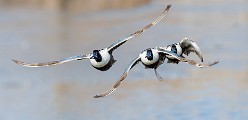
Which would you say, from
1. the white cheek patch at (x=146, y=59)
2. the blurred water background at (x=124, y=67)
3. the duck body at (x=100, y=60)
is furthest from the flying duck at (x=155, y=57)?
the blurred water background at (x=124, y=67)

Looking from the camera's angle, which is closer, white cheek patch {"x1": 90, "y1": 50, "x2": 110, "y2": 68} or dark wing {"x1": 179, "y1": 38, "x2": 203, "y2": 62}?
white cheek patch {"x1": 90, "y1": 50, "x2": 110, "y2": 68}

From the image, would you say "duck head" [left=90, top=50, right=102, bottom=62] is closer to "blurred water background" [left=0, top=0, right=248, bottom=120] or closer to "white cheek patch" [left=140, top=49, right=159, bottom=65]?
"white cheek patch" [left=140, top=49, right=159, bottom=65]

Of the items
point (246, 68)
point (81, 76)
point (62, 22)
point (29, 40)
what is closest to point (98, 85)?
point (81, 76)

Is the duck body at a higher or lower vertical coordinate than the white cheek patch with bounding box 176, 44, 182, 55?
lower

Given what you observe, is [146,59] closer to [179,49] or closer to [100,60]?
[100,60]

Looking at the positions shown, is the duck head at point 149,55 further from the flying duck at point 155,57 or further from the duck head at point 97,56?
the duck head at point 97,56

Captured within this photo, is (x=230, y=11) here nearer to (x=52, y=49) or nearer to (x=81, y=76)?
(x=52, y=49)

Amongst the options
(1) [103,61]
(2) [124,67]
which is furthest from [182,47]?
(2) [124,67]

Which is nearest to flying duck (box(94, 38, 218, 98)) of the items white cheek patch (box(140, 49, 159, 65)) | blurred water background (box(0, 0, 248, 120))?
white cheek patch (box(140, 49, 159, 65))
